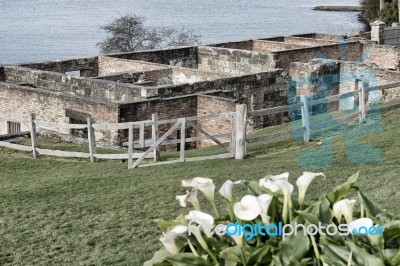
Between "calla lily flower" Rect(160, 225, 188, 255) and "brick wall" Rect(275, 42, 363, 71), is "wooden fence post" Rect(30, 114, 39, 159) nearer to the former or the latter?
"brick wall" Rect(275, 42, 363, 71)

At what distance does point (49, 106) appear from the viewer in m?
26.6

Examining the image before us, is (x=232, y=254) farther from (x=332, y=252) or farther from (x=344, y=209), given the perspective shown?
(x=344, y=209)

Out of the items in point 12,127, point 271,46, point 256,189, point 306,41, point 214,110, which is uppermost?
point 256,189

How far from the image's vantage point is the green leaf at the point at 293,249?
461cm

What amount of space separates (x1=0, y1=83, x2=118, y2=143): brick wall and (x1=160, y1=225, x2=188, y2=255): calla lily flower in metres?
18.6

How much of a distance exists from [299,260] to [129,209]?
8043 millimetres

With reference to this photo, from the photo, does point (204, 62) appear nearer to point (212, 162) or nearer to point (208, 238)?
point (212, 162)

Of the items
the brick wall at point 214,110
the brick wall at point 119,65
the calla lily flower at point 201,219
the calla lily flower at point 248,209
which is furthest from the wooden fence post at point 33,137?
the calla lily flower at point 248,209

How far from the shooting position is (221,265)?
4.72 metres

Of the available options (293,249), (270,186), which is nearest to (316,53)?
(270,186)

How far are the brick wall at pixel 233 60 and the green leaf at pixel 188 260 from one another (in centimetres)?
2800

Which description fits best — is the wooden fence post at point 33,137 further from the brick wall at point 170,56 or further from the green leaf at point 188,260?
the green leaf at point 188,260
